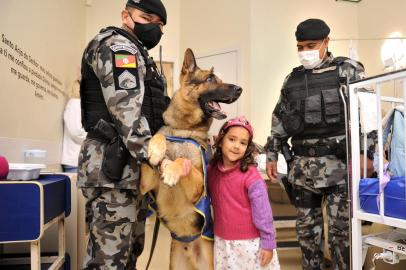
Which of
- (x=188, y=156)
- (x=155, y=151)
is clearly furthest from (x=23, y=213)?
(x=188, y=156)

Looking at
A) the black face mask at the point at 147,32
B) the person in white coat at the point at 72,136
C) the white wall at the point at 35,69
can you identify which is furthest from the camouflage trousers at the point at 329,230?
the person in white coat at the point at 72,136

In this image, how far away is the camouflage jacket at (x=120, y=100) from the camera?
1.25m

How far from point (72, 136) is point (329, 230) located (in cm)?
280

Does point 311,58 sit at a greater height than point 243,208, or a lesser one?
greater

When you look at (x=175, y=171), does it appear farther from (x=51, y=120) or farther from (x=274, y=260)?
(x=51, y=120)

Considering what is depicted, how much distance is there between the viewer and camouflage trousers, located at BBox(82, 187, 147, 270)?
4.44ft

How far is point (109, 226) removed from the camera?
53.5 inches

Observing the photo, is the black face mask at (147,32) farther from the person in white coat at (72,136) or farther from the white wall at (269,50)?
the white wall at (269,50)

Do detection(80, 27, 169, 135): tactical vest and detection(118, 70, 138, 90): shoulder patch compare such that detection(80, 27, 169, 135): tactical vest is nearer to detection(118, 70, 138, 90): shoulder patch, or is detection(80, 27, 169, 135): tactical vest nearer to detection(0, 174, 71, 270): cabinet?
detection(118, 70, 138, 90): shoulder patch

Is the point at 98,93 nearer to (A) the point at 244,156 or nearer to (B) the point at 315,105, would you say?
(A) the point at 244,156

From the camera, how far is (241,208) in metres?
1.58

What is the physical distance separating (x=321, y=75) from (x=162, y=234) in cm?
262

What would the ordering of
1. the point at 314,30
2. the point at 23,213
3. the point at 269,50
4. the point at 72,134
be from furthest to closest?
the point at 269,50
the point at 72,134
the point at 314,30
the point at 23,213

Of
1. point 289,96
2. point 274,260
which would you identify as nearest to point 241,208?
point 274,260
